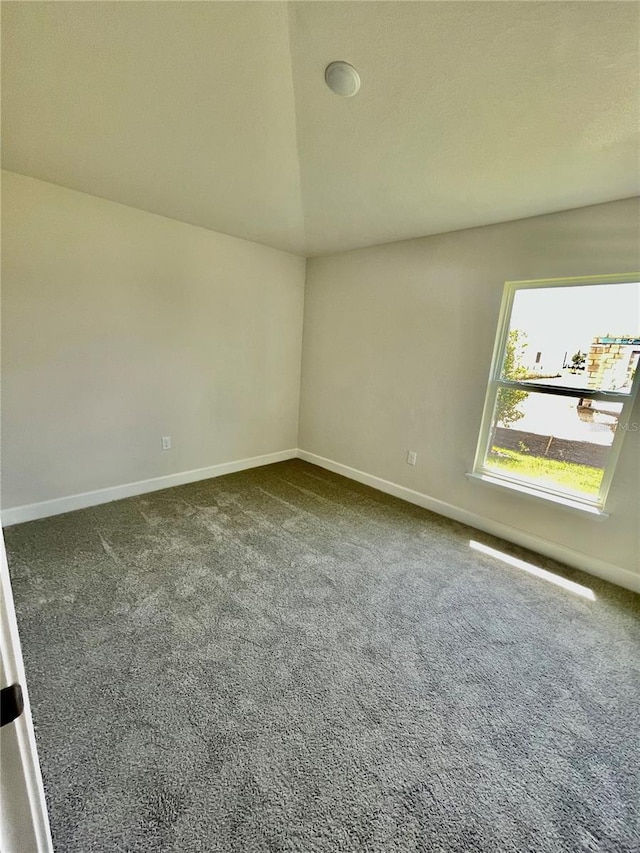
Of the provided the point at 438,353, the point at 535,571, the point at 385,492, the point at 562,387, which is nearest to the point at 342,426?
the point at 385,492

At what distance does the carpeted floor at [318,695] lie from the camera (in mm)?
1042

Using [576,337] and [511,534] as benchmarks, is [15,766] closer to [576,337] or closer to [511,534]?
[511,534]

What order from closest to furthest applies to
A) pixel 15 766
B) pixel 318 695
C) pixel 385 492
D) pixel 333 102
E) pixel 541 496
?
1. pixel 15 766
2. pixel 318 695
3. pixel 333 102
4. pixel 541 496
5. pixel 385 492

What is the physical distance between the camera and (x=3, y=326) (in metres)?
2.23

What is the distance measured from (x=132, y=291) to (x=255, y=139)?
1.47m

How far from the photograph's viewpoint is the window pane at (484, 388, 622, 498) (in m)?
2.26

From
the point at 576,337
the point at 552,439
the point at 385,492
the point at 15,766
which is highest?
the point at 576,337

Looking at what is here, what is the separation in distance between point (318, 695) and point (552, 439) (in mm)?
2216

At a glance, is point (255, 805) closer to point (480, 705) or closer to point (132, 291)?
point (480, 705)

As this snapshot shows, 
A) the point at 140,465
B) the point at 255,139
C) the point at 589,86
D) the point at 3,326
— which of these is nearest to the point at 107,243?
the point at 3,326

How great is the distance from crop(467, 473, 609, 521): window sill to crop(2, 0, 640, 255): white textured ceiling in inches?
73.7

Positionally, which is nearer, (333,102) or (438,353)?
(333,102)

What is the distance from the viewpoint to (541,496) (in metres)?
2.47

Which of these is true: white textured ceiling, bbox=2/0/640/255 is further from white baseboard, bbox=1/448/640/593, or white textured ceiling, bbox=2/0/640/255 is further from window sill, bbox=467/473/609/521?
white baseboard, bbox=1/448/640/593
